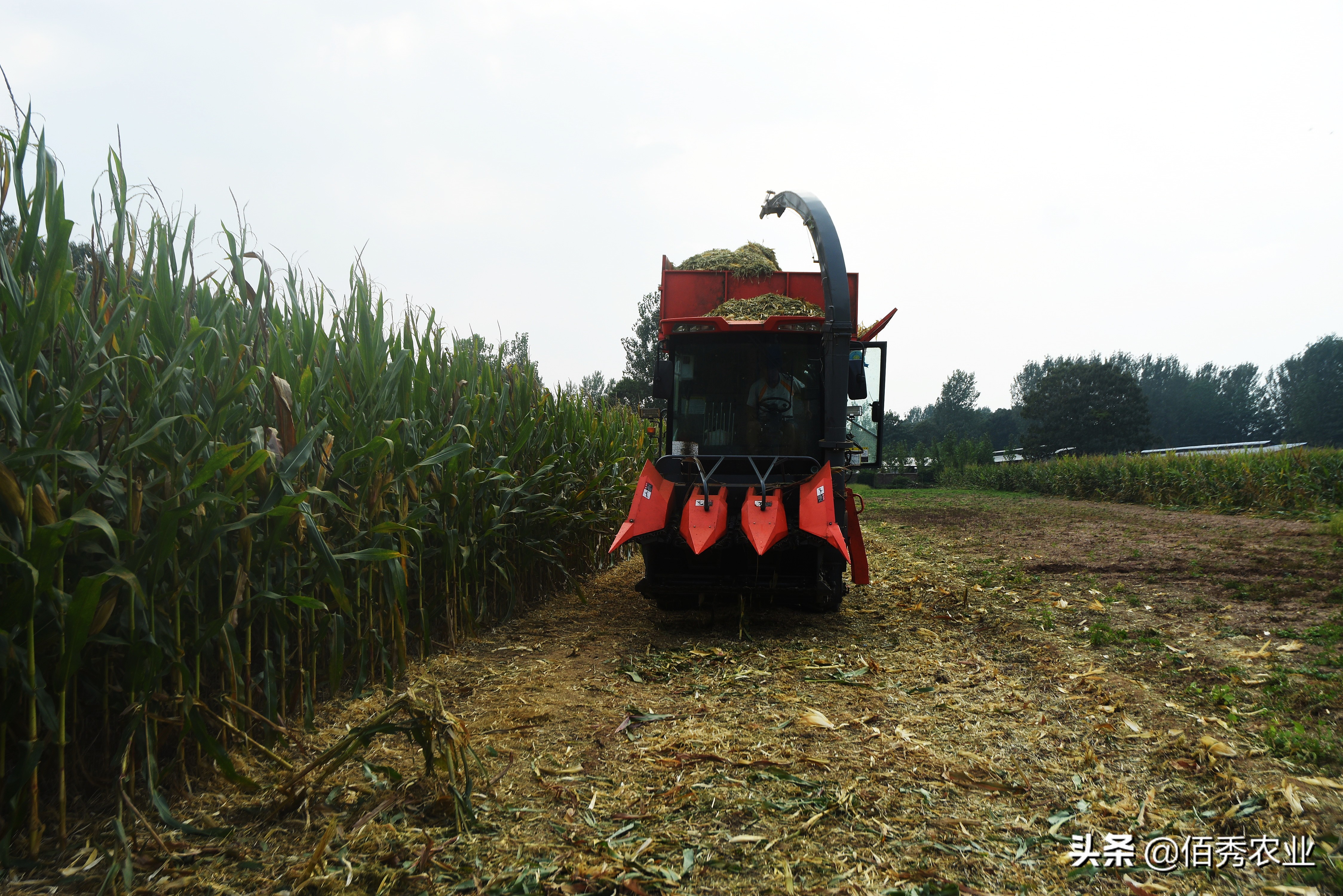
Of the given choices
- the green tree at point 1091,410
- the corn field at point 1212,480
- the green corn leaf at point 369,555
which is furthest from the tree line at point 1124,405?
the green corn leaf at point 369,555

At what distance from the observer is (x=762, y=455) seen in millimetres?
6285

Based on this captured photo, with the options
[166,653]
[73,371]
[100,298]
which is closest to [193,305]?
[100,298]

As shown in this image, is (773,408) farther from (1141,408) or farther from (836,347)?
(1141,408)

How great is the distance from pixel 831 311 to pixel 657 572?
2.52 m

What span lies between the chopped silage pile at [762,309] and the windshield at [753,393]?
17.0 inches

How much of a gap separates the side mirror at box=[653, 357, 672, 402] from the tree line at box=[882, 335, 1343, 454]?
4098 centimetres

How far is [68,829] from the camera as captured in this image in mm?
2533

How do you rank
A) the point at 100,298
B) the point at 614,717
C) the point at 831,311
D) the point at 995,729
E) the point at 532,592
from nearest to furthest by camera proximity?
the point at 100,298 < the point at 995,729 < the point at 614,717 < the point at 831,311 < the point at 532,592

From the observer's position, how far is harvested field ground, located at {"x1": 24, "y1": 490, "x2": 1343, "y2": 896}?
2461 mm

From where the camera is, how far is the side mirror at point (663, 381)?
6.42 m

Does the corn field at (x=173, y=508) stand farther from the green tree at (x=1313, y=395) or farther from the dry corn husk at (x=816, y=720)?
the green tree at (x=1313, y=395)

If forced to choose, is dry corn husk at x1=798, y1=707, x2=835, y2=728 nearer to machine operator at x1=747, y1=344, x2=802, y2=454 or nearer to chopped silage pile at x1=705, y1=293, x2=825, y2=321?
machine operator at x1=747, y1=344, x2=802, y2=454

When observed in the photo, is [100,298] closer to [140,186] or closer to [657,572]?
[140,186]

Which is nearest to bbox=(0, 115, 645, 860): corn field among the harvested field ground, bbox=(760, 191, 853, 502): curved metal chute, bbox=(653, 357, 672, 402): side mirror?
the harvested field ground
